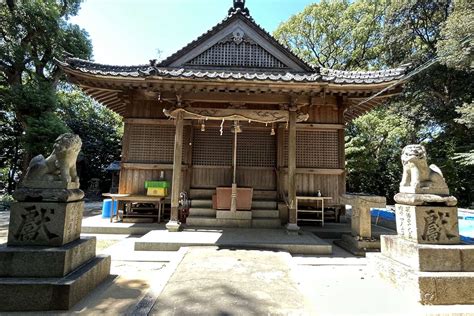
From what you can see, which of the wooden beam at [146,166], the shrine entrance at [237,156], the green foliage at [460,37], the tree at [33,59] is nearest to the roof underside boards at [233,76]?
the shrine entrance at [237,156]

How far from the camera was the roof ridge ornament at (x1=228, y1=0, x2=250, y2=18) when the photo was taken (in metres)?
8.27

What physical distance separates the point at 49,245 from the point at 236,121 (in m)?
4.89

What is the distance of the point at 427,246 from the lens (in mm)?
2955

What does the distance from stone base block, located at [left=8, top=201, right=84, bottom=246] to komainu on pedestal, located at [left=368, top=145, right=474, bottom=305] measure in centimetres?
419

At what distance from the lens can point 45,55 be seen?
51.2ft

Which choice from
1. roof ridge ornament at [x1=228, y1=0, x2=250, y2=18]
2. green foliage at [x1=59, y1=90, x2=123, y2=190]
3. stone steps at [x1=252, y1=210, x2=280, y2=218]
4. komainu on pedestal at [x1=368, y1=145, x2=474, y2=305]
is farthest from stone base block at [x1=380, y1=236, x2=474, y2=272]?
green foliage at [x1=59, y1=90, x2=123, y2=190]

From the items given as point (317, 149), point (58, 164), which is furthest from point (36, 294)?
point (317, 149)

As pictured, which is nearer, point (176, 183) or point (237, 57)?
point (176, 183)

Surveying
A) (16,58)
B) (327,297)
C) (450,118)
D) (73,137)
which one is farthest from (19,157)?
(450,118)

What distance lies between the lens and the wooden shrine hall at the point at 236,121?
6039 millimetres

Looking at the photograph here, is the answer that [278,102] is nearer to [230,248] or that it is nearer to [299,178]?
[299,178]

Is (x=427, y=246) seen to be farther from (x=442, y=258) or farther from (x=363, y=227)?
(x=363, y=227)

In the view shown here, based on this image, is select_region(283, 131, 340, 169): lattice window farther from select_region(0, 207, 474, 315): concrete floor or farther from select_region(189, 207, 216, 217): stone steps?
select_region(0, 207, 474, 315): concrete floor

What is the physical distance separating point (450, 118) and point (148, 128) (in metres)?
17.3
